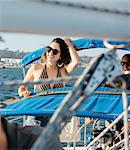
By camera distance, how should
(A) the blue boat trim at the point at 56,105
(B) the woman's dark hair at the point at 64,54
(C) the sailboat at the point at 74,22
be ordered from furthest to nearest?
(B) the woman's dark hair at the point at 64,54
(A) the blue boat trim at the point at 56,105
(C) the sailboat at the point at 74,22

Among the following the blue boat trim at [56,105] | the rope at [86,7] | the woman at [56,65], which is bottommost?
the blue boat trim at [56,105]

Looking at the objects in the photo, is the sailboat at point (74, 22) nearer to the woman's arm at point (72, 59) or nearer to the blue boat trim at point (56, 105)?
the blue boat trim at point (56, 105)

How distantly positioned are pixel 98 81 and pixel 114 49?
0.35 ft

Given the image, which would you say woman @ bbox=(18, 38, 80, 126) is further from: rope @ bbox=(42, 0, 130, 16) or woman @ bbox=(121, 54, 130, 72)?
rope @ bbox=(42, 0, 130, 16)

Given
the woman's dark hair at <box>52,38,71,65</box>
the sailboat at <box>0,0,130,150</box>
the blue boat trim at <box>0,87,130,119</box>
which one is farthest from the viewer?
the woman's dark hair at <box>52,38,71,65</box>

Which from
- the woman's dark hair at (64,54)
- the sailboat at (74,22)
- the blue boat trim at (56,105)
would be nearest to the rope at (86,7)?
the sailboat at (74,22)

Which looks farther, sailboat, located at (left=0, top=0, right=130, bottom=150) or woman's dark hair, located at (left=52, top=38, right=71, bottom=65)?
woman's dark hair, located at (left=52, top=38, right=71, bottom=65)

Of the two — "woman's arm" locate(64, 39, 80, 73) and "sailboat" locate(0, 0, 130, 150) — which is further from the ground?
"woman's arm" locate(64, 39, 80, 73)

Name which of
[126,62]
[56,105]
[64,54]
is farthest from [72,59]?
[56,105]

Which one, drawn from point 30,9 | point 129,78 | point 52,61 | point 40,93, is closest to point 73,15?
point 30,9

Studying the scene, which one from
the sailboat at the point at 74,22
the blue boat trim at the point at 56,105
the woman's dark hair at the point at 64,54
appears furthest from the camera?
the woman's dark hair at the point at 64,54

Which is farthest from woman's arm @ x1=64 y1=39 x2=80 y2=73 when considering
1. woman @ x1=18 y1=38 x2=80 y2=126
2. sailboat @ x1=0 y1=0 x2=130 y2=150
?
sailboat @ x1=0 y1=0 x2=130 y2=150

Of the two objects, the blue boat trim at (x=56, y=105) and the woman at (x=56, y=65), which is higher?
the woman at (x=56, y=65)

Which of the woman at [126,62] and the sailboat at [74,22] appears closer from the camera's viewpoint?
the sailboat at [74,22]
